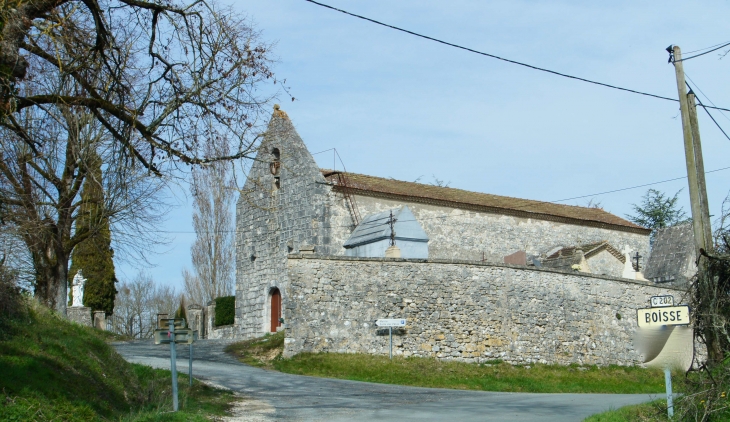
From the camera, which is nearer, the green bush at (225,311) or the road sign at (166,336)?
the road sign at (166,336)

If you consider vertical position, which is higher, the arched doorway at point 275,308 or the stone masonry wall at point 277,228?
the stone masonry wall at point 277,228

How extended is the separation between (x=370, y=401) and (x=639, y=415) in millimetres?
5719

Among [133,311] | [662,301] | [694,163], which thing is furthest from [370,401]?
[133,311]

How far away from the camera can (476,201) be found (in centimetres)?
3306

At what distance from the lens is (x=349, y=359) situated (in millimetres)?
21781

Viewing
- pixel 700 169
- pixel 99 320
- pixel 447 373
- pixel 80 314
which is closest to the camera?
pixel 700 169

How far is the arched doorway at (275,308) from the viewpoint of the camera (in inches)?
1203

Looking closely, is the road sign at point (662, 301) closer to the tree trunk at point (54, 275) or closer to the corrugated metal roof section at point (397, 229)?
the corrugated metal roof section at point (397, 229)

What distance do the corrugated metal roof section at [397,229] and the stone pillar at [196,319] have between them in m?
11.0

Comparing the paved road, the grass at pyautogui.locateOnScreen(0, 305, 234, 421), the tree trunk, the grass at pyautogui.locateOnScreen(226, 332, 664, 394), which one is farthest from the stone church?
the tree trunk

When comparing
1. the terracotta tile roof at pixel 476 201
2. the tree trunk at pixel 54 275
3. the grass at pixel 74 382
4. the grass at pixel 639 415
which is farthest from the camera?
the terracotta tile roof at pixel 476 201

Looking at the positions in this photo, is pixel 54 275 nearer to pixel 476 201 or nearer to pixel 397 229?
pixel 397 229

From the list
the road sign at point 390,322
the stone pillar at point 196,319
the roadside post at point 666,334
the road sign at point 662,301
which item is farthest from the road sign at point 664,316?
the stone pillar at point 196,319

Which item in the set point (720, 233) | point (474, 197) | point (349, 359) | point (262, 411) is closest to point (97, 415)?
point (262, 411)
